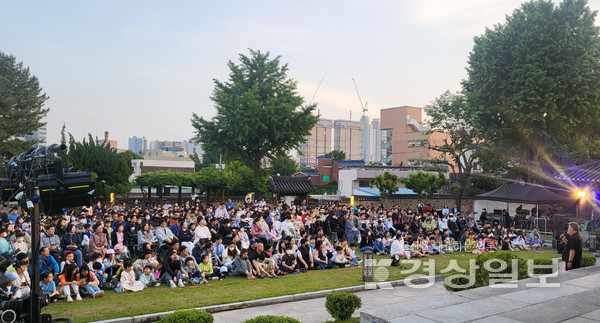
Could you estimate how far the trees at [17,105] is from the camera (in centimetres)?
3925

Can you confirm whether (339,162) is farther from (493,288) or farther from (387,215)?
(493,288)

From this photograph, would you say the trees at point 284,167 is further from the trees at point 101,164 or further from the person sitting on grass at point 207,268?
the person sitting on grass at point 207,268

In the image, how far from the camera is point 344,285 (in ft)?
46.2

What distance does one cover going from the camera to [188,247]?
1605cm

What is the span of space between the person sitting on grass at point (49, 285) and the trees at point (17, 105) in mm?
32576

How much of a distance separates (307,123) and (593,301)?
29476mm

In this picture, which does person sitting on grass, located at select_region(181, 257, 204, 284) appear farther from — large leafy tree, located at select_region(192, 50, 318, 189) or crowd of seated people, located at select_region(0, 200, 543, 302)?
large leafy tree, located at select_region(192, 50, 318, 189)

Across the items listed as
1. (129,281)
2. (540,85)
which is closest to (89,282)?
(129,281)

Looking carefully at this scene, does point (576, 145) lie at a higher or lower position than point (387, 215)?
higher

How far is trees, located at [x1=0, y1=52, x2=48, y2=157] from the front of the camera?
129 feet

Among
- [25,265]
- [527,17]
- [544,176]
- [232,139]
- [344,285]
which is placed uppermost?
[527,17]

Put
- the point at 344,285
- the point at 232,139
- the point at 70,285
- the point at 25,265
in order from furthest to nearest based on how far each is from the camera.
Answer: the point at 232,139 → the point at 344,285 → the point at 70,285 → the point at 25,265

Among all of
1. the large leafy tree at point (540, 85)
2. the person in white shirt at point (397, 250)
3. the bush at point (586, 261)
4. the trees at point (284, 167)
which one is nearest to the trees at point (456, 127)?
the large leafy tree at point (540, 85)

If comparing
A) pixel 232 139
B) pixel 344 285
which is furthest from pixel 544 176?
pixel 344 285
